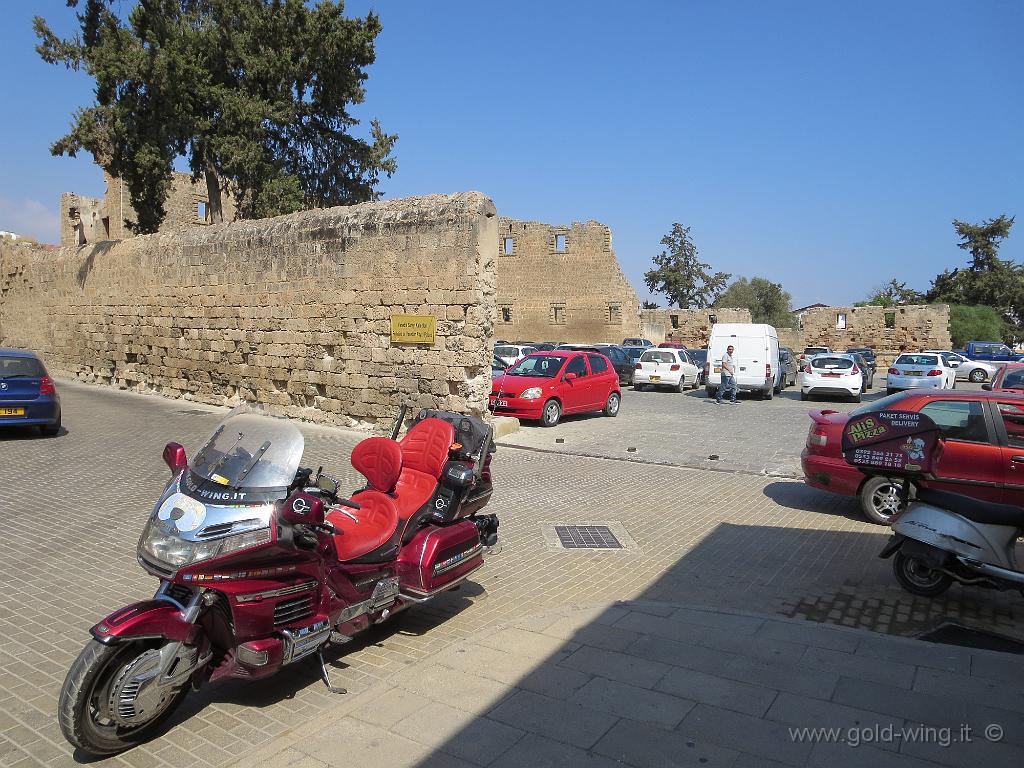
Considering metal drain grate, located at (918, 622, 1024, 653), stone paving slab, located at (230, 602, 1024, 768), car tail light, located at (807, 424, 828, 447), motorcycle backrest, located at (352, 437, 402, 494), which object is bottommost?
metal drain grate, located at (918, 622, 1024, 653)

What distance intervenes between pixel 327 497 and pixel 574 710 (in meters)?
1.75

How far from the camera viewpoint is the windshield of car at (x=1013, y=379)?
42.5ft

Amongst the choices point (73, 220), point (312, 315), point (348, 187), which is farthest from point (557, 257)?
point (312, 315)

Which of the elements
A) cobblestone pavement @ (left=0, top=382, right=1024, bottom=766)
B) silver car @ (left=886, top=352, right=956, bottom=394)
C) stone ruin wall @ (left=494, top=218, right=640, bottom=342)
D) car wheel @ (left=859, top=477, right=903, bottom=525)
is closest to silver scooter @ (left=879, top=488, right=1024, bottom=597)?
cobblestone pavement @ (left=0, top=382, right=1024, bottom=766)

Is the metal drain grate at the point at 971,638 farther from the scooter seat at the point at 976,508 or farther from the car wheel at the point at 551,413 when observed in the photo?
the car wheel at the point at 551,413

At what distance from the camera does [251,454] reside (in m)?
3.85

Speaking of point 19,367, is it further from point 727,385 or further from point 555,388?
point 727,385

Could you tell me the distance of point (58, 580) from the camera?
5.82 metres

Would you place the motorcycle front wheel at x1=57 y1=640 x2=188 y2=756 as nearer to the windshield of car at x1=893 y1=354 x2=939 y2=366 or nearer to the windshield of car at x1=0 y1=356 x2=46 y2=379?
the windshield of car at x1=0 y1=356 x2=46 y2=379

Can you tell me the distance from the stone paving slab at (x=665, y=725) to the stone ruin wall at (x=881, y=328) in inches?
1675

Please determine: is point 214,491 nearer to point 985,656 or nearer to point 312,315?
point 985,656

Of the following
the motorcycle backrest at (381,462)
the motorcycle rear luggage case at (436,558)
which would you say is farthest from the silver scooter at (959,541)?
the motorcycle backrest at (381,462)

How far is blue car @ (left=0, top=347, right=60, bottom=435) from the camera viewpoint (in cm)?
1183

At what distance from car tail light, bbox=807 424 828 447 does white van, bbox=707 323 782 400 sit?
44.4ft
